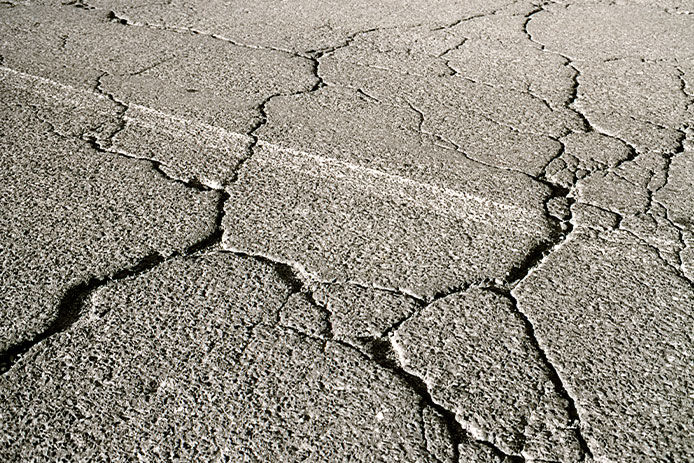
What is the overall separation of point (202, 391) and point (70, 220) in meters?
1.06

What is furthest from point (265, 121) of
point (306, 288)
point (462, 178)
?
point (306, 288)

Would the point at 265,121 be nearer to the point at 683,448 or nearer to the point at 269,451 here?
the point at 269,451

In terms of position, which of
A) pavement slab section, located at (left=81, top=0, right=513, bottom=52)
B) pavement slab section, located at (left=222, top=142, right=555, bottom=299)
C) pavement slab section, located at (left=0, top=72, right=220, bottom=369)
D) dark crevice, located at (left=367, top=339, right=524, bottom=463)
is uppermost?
dark crevice, located at (left=367, top=339, right=524, bottom=463)

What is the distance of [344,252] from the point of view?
2.63m

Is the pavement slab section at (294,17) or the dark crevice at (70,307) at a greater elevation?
the dark crevice at (70,307)

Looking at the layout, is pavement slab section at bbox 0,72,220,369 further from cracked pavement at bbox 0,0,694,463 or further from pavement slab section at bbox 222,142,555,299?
pavement slab section at bbox 222,142,555,299

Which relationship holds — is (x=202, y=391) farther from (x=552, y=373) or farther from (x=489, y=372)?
(x=552, y=373)

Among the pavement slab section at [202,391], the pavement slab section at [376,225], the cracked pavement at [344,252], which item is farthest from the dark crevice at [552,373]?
the pavement slab section at [202,391]

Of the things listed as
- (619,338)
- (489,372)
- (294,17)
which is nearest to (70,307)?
(489,372)

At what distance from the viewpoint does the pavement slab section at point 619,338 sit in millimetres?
1947

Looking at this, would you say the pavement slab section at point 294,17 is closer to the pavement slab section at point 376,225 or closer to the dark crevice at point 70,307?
the pavement slab section at point 376,225

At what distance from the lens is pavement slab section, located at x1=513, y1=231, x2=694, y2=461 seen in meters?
1.95

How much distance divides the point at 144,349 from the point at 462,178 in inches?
59.2

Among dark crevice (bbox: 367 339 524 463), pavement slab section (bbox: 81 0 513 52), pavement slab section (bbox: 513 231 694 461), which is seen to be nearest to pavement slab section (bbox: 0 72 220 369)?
dark crevice (bbox: 367 339 524 463)
